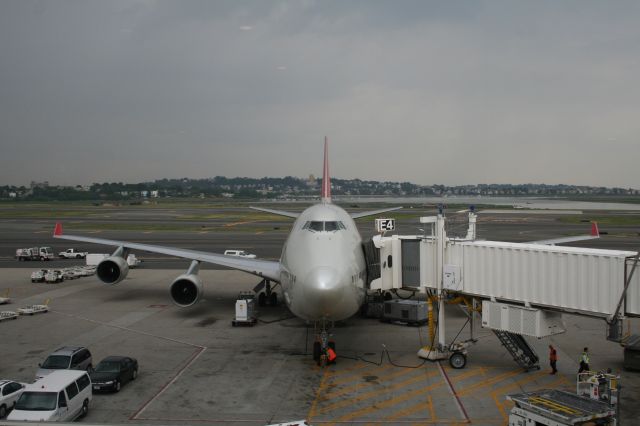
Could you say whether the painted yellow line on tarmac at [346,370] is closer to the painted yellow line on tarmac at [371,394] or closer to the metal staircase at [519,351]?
the painted yellow line on tarmac at [371,394]

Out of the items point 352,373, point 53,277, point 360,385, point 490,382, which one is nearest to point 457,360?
point 490,382

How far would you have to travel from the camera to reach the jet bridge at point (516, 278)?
16734 mm

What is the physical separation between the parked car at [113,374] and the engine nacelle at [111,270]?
14214mm

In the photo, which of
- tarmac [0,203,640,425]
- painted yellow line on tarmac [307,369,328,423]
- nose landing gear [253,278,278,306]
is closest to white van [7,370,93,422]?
tarmac [0,203,640,425]

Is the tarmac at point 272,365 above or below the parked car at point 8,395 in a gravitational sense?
below

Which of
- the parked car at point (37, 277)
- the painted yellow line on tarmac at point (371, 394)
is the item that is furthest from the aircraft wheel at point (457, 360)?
the parked car at point (37, 277)

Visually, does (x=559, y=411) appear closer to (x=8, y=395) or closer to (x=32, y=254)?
(x=8, y=395)

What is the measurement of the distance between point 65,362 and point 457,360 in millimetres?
13913

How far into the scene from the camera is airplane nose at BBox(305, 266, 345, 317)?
1767 centimetres

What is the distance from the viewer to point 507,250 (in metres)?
19.6

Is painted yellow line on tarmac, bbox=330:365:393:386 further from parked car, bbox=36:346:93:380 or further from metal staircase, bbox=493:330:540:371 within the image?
parked car, bbox=36:346:93:380

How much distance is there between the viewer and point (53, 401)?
14617 millimetres

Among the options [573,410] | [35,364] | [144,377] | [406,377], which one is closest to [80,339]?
[35,364]

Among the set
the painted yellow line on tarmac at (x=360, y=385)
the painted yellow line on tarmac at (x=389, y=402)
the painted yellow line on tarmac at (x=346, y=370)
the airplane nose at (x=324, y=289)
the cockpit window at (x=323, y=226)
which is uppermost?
the cockpit window at (x=323, y=226)
